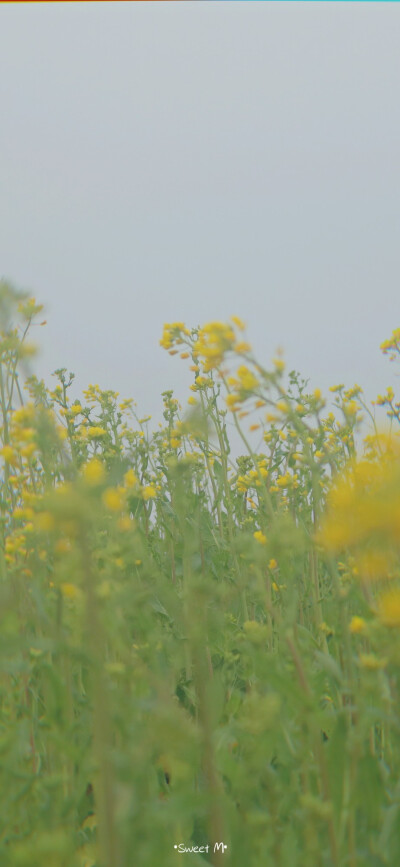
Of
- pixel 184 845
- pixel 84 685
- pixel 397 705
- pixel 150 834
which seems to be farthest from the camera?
pixel 84 685

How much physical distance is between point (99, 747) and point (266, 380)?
1004mm

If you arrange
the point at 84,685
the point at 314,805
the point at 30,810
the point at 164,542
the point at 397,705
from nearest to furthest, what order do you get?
the point at 314,805 → the point at 397,705 → the point at 30,810 → the point at 84,685 → the point at 164,542

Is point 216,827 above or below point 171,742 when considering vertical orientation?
below

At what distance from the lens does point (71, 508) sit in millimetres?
1040

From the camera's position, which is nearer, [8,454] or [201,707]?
[201,707]

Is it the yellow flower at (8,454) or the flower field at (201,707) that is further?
the yellow flower at (8,454)

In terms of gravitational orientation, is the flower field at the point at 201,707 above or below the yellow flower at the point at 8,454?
below

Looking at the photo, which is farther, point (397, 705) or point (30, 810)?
point (30, 810)

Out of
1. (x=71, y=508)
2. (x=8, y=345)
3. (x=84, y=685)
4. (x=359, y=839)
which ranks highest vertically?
(x=8, y=345)

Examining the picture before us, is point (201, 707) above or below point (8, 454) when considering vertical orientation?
below

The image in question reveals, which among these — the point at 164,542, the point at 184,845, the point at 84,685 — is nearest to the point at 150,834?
the point at 184,845

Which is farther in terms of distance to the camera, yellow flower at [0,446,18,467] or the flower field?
yellow flower at [0,446,18,467]

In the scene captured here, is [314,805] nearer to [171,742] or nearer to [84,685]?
[171,742]

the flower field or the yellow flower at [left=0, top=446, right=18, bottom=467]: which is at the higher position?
the yellow flower at [left=0, top=446, right=18, bottom=467]
